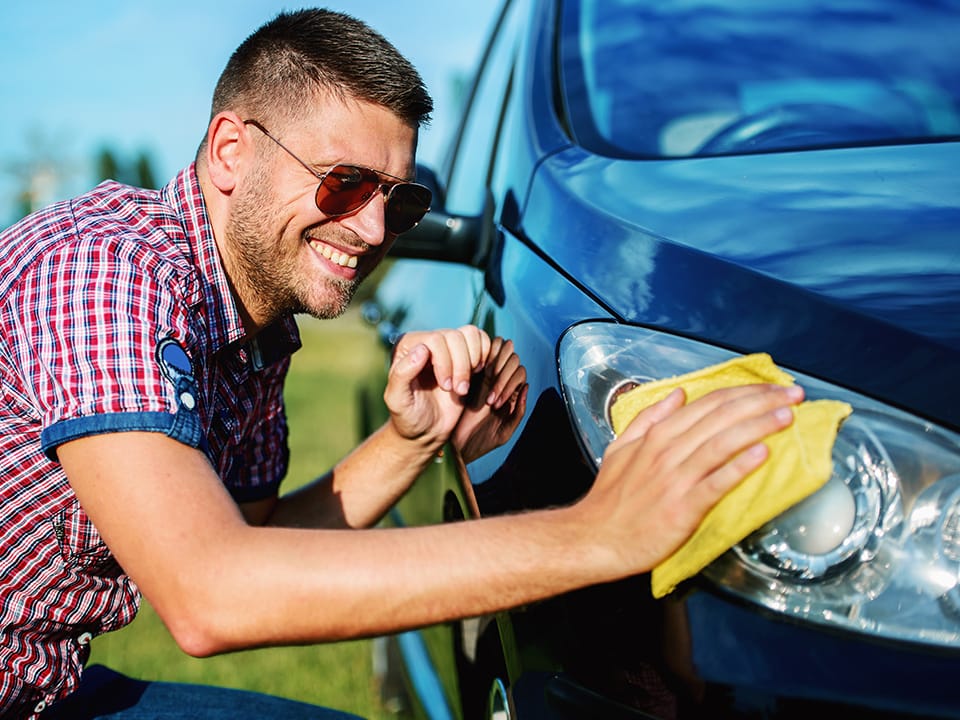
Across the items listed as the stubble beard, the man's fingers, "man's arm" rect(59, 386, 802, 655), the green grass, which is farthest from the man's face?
the green grass

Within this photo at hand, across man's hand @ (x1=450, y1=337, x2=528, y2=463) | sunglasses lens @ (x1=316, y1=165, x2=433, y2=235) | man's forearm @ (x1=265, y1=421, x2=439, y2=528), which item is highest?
sunglasses lens @ (x1=316, y1=165, x2=433, y2=235)

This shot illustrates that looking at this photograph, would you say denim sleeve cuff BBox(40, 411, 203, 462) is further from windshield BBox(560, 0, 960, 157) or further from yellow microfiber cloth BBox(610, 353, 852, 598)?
windshield BBox(560, 0, 960, 157)

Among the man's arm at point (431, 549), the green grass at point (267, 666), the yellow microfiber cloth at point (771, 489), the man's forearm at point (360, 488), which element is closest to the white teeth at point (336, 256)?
the man's forearm at point (360, 488)

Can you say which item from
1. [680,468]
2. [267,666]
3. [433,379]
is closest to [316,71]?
[433,379]

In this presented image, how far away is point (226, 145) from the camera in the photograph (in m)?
1.78

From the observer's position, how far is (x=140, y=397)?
122 cm

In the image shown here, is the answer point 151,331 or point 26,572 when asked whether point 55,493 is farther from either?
point 151,331

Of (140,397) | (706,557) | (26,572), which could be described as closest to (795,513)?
(706,557)

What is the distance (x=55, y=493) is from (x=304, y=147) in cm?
67

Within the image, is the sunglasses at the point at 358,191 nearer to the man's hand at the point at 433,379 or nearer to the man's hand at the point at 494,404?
the man's hand at the point at 433,379

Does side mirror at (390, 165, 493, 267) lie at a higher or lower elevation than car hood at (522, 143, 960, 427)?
lower

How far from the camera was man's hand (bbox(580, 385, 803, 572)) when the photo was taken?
1.03 meters

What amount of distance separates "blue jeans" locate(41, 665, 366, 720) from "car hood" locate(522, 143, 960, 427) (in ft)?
2.98

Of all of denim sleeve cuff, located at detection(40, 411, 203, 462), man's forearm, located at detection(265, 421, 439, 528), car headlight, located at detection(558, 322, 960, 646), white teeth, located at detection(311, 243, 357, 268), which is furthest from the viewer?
man's forearm, located at detection(265, 421, 439, 528)
